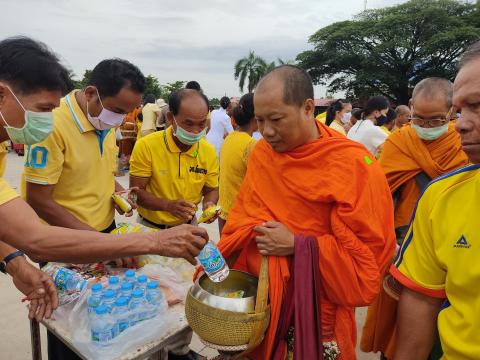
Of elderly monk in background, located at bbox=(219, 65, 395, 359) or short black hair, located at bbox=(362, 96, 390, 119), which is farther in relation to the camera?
short black hair, located at bbox=(362, 96, 390, 119)

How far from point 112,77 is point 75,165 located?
600 mm

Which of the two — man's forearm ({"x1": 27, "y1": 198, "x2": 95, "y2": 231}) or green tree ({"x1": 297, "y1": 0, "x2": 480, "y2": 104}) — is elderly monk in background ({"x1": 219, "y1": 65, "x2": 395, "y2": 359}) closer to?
man's forearm ({"x1": 27, "y1": 198, "x2": 95, "y2": 231})

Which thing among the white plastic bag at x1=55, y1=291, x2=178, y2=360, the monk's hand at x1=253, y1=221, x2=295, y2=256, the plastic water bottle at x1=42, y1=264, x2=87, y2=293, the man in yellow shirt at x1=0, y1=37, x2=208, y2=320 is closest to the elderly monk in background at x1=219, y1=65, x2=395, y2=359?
the monk's hand at x1=253, y1=221, x2=295, y2=256

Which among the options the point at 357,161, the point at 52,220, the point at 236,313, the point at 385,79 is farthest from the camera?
the point at 385,79

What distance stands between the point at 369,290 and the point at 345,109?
14.9 feet

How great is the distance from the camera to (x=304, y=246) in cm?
157

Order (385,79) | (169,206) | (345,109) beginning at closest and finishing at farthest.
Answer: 1. (169,206)
2. (345,109)
3. (385,79)

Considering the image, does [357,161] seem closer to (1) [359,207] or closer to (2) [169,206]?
(1) [359,207]

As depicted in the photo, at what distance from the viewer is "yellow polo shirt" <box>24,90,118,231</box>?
6.51 feet

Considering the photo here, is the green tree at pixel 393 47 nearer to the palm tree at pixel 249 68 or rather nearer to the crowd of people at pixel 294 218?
the palm tree at pixel 249 68

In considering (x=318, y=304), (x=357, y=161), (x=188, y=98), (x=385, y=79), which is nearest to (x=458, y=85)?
(x=357, y=161)

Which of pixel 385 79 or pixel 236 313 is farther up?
pixel 385 79

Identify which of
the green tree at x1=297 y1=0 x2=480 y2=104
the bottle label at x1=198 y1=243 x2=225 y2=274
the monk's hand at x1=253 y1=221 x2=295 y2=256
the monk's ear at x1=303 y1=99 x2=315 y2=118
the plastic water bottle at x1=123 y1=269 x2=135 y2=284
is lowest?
the plastic water bottle at x1=123 y1=269 x2=135 y2=284

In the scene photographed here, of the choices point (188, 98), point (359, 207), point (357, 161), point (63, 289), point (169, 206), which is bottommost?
point (63, 289)
